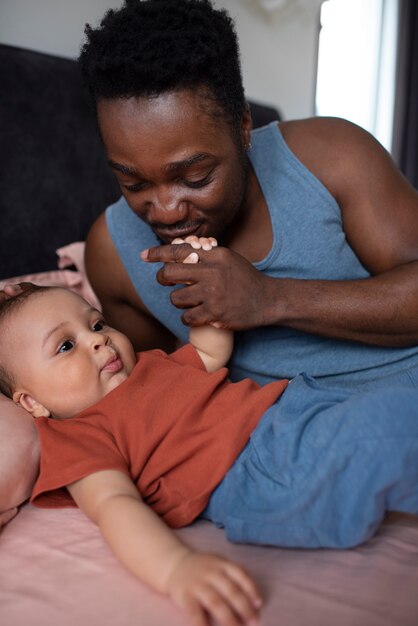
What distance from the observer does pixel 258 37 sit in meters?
2.70

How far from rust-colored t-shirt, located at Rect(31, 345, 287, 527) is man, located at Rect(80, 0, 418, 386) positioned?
14 cm

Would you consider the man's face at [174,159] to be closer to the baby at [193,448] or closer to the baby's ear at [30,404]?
the baby at [193,448]

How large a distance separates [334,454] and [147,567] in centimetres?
27

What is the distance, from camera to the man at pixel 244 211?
1.06 metres

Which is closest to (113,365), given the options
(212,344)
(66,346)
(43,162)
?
(66,346)

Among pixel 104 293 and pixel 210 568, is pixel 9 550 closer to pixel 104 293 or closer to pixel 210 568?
pixel 210 568

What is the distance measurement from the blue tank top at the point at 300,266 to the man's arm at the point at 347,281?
0.03m

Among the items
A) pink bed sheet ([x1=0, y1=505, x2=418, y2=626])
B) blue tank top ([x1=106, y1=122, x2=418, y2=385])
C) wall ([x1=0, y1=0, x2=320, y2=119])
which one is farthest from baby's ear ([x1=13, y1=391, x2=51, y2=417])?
wall ([x1=0, y1=0, x2=320, y2=119])

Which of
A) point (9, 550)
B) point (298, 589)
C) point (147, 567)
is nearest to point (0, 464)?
point (9, 550)

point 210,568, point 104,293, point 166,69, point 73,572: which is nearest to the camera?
point 210,568

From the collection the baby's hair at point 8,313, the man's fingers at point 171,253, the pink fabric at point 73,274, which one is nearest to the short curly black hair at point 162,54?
the man's fingers at point 171,253

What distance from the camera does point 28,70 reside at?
162 centimetres

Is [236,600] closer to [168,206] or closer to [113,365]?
[113,365]

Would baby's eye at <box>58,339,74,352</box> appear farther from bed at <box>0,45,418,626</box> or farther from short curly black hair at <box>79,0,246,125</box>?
short curly black hair at <box>79,0,246,125</box>
